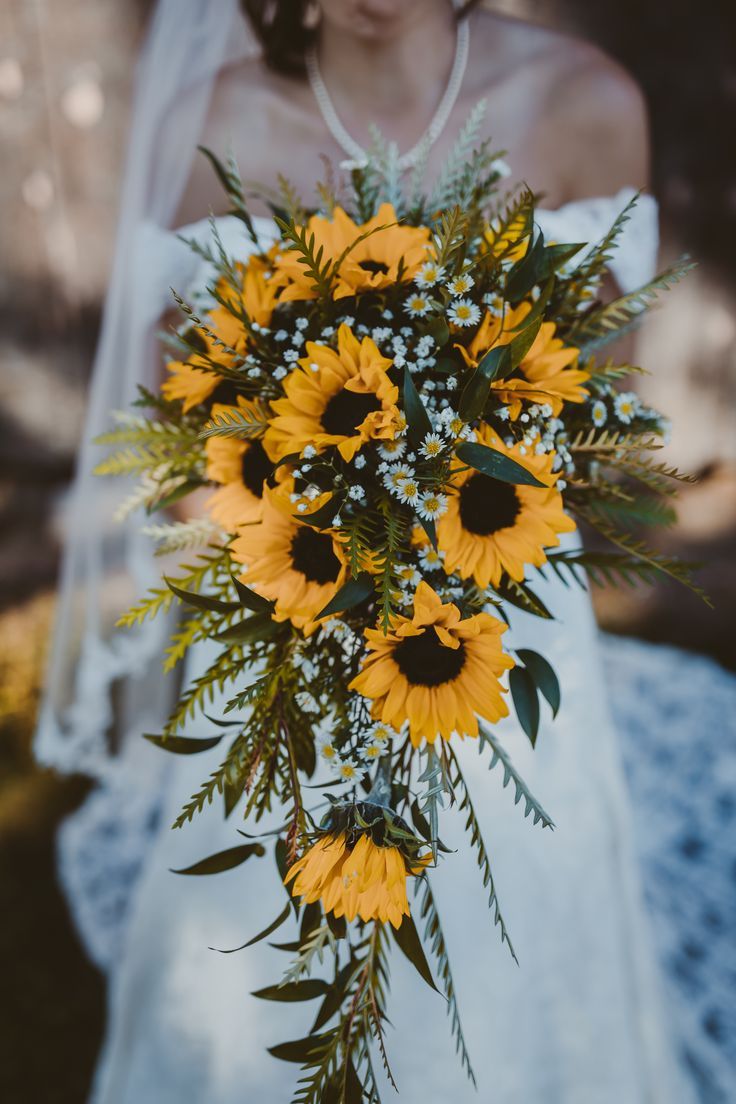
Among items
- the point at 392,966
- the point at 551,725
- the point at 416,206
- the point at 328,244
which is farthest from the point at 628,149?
the point at 392,966

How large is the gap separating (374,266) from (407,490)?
25cm

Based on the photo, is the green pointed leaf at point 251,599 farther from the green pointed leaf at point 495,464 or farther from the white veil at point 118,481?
the white veil at point 118,481

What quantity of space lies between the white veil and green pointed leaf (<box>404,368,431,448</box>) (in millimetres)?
873

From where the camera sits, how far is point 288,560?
688 mm

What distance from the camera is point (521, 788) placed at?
66 centimetres

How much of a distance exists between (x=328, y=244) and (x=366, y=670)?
16.0 inches

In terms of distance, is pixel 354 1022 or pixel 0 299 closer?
pixel 354 1022

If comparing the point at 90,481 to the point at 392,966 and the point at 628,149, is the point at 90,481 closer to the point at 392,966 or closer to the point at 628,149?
the point at 392,966

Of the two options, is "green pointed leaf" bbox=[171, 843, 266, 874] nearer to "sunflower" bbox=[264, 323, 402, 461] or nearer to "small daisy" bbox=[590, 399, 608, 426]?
"sunflower" bbox=[264, 323, 402, 461]

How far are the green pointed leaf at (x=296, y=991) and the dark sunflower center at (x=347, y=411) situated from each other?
0.50 m

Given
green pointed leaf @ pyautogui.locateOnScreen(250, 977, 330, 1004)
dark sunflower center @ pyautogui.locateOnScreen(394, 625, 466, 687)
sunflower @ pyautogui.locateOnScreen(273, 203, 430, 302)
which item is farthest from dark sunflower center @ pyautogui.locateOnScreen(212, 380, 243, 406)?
green pointed leaf @ pyautogui.locateOnScreen(250, 977, 330, 1004)

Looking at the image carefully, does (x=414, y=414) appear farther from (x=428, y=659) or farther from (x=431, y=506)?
(x=428, y=659)

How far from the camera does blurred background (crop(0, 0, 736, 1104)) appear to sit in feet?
4.88

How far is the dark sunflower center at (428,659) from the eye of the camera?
63 centimetres
